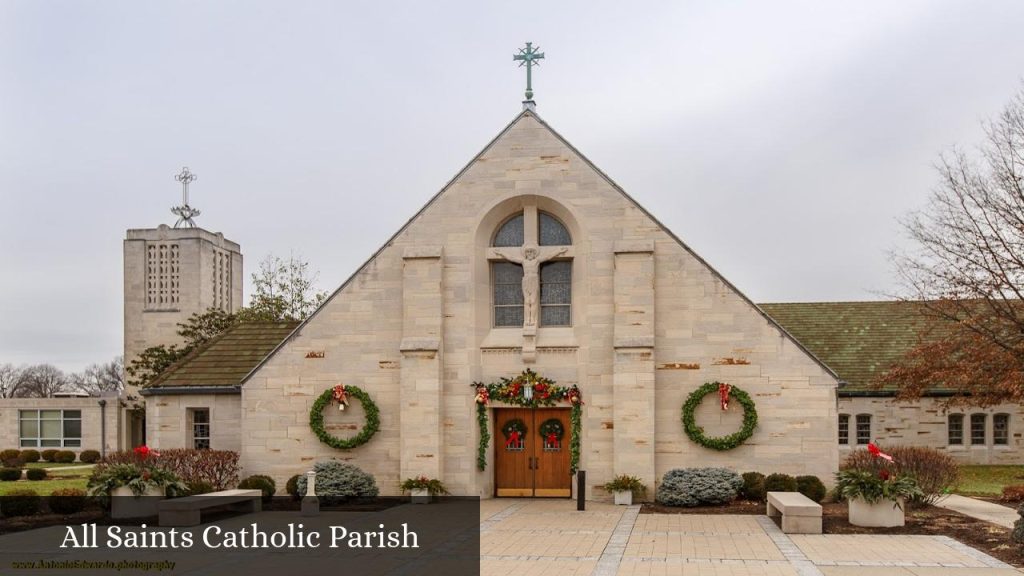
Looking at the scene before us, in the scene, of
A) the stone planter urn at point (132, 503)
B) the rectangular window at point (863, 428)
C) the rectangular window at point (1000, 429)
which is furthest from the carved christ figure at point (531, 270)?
the rectangular window at point (1000, 429)

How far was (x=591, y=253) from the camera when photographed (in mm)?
23922

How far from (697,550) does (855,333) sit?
78.2 ft

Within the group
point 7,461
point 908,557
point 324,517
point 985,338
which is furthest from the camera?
point 7,461

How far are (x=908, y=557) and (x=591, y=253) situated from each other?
35.1 ft

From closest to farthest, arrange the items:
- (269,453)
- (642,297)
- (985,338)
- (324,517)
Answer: (324,517) → (642,297) → (269,453) → (985,338)

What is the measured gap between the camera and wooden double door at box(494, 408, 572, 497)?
24.1 meters

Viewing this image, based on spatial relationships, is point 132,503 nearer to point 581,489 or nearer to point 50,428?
point 581,489

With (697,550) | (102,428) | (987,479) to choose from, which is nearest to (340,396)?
(697,550)

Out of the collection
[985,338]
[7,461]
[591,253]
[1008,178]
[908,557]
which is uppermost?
[1008,178]

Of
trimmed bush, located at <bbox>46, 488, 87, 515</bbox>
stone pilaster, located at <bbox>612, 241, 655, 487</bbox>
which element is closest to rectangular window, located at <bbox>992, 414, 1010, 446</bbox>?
stone pilaster, located at <bbox>612, 241, 655, 487</bbox>

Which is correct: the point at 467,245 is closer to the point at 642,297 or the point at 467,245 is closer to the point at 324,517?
the point at 642,297

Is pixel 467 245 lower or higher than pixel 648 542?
higher

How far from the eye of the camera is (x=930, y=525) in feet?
62.6

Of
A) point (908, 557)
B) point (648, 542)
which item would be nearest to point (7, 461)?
point (648, 542)
